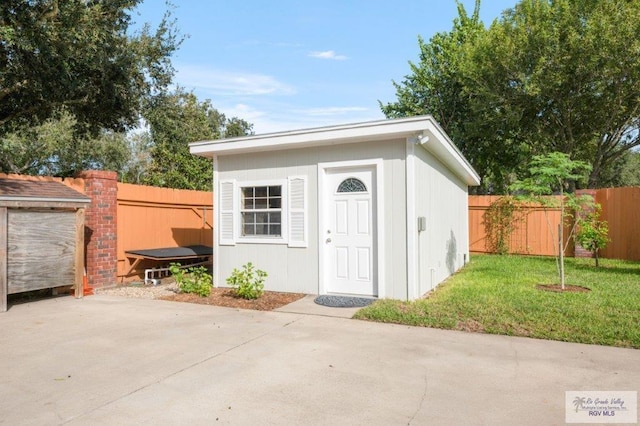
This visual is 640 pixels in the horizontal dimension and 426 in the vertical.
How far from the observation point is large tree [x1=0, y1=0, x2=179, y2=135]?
288 inches

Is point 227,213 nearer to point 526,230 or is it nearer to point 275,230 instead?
point 275,230

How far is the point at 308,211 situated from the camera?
7387 millimetres

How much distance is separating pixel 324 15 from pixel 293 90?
483 cm

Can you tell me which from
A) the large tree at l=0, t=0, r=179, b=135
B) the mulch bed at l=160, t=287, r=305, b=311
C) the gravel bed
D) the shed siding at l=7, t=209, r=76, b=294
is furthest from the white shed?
the large tree at l=0, t=0, r=179, b=135

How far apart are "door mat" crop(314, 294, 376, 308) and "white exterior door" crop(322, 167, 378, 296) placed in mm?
224

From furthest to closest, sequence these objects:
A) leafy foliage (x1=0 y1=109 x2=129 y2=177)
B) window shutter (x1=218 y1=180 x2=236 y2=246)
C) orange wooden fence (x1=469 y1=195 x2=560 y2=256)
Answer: leafy foliage (x1=0 y1=109 x2=129 y2=177) → orange wooden fence (x1=469 y1=195 x2=560 y2=256) → window shutter (x1=218 y1=180 x2=236 y2=246)

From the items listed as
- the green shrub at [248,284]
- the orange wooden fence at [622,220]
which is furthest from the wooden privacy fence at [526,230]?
the green shrub at [248,284]

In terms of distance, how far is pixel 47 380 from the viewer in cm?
360

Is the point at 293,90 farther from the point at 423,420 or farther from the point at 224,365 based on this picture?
the point at 423,420

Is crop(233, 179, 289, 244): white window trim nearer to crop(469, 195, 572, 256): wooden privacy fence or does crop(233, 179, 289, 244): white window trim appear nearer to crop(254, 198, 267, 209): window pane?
crop(254, 198, 267, 209): window pane

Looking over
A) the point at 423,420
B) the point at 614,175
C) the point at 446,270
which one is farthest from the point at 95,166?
the point at 614,175

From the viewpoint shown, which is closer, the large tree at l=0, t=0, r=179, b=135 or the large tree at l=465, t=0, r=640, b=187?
the large tree at l=0, t=0, r=179, b=135

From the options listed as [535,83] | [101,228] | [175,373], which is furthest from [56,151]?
[535,83]

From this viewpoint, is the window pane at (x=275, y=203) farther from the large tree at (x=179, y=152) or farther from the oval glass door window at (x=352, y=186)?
the large tree at (x=179, y=152)
